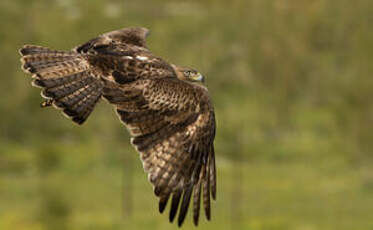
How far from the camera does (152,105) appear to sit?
42.0 ft

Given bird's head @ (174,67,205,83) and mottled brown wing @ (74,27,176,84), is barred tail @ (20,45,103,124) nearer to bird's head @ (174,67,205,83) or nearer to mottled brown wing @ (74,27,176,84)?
mottled brown wing @ (74,27,176,84)

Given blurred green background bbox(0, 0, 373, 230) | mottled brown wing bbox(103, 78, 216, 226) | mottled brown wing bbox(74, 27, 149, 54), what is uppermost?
mottled brown wing bbox(74, 27, 149, 54)

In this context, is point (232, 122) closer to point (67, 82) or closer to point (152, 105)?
point (67, 82)

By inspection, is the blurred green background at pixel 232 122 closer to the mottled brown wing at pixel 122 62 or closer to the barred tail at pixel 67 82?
the mottled brown wing at pixel 122 62

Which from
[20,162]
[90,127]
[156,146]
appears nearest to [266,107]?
[90,127]

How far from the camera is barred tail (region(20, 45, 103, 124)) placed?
1323 cm

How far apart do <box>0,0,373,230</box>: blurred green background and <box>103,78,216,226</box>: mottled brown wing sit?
29000 mm

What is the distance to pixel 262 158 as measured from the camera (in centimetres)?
5503

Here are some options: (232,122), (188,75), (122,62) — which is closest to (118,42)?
(188,75)

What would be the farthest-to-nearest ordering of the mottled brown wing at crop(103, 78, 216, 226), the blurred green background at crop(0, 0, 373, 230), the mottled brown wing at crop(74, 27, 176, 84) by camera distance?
1. the blurred green background at crop(0, 0, 373, 230)
2. the mottled brown wing at crop(74, 27, 176, 84)
3. the mottled brown wing at crop(103, 78, 216, 226)

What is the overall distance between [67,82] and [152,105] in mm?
1489

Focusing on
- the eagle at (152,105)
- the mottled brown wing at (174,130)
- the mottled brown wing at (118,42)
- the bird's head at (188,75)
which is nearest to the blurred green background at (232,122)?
the mottled brown wing at (118,42)

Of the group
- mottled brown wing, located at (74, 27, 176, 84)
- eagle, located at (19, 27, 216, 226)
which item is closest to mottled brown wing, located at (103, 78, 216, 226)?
eagle, located at (19, 27, 216, 226)

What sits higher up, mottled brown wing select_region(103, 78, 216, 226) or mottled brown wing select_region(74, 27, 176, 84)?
mottled brown wing select_region(74, 27, 176, 84)
